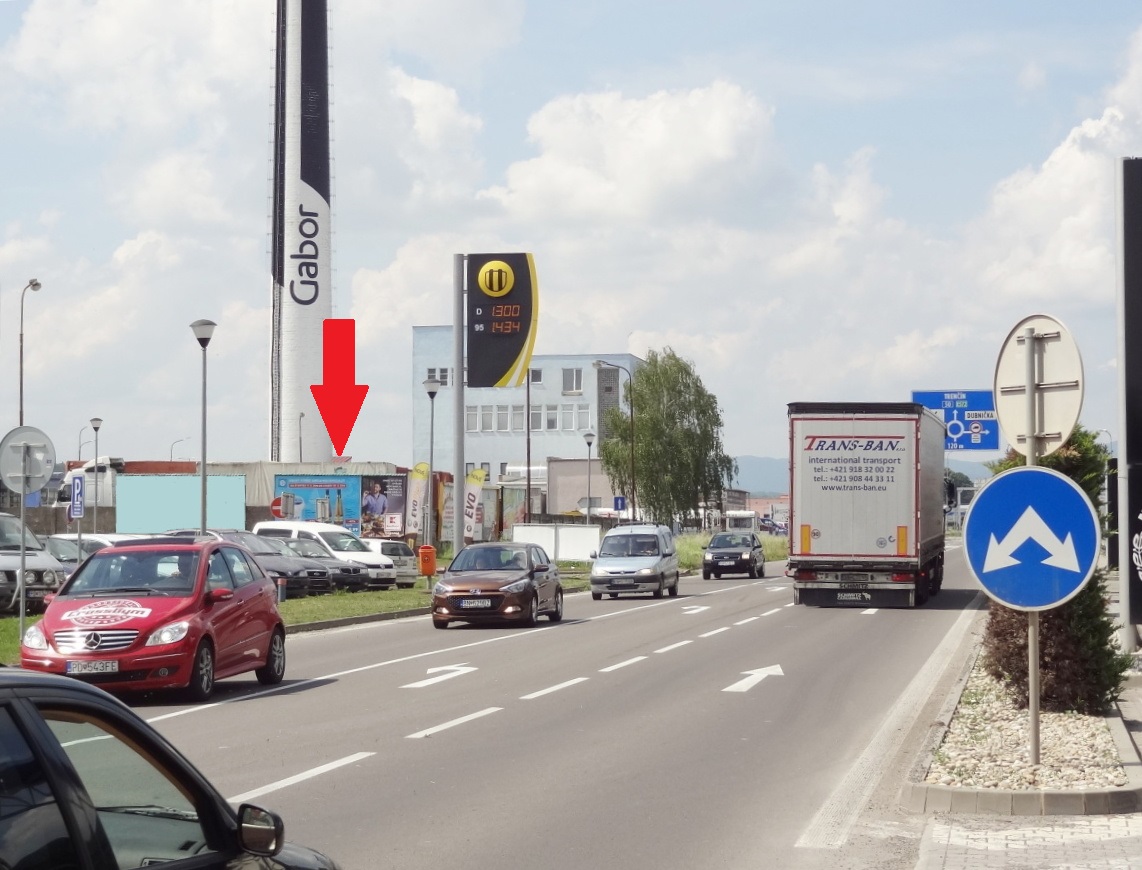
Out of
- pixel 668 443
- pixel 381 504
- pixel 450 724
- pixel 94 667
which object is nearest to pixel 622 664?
pixel 450 724

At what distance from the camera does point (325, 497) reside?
65.4 meters

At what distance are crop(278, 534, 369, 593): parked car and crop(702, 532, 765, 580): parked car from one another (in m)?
16.1

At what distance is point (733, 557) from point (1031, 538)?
4436 cm

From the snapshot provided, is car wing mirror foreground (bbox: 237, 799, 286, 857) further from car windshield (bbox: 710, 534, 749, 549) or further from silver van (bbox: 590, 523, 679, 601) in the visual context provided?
car windshield (bbox: 710, 534, 749, 549)

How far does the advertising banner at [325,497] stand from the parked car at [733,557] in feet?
57.3

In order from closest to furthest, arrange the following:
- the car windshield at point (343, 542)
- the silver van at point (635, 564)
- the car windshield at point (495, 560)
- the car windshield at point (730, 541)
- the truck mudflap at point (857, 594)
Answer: the car windshield at point (495, 560) → the truck mudflap at point (857, 594) → the silver van at point (635, 564) → the car windshield at point (343, 542) → the car windshield at point (730, 541)

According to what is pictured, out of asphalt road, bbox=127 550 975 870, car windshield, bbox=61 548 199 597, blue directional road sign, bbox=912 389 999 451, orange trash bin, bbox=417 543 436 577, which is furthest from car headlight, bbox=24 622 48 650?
blue directional road sign, bbox=912 389 999 451

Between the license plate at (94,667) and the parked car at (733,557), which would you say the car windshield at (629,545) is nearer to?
the parked car at (733,557)

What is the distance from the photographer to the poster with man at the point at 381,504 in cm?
6488

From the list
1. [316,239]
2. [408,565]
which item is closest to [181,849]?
[408,565]

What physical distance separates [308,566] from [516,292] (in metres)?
9.25

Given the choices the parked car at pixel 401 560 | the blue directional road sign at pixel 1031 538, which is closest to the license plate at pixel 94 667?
the blue directional road sign at pixel 1031 538

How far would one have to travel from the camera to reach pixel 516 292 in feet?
136

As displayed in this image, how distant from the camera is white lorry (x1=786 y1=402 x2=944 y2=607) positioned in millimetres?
30391
